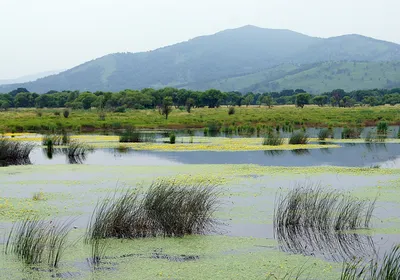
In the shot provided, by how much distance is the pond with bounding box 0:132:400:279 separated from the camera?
1097 centimetres

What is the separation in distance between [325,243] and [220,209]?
4166mm

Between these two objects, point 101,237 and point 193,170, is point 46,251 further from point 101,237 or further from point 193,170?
point 193,170

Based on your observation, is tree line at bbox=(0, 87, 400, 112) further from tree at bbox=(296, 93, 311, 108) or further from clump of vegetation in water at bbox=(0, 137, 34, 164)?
clump of vegetation in water at bbox=(0, 137, 34, 164)

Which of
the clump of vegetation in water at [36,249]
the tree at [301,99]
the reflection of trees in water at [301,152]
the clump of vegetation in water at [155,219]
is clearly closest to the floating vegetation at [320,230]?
the clump of vegetation in water at [155,219]

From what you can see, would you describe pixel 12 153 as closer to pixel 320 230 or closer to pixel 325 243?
pixel 320 230

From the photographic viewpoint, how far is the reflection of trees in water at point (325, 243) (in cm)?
1205

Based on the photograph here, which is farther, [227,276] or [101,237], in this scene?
[101,237]

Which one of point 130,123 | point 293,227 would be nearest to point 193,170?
point 293,227

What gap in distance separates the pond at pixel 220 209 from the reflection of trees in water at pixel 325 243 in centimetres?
2

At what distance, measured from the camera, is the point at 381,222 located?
48.1ft

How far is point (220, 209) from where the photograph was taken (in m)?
16.2

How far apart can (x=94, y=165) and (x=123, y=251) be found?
54.0 feet

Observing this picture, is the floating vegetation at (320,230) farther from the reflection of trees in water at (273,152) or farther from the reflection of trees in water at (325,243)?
the reflection of trees in water at (273,152)

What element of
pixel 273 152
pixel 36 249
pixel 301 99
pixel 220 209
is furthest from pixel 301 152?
pixel 301 99
